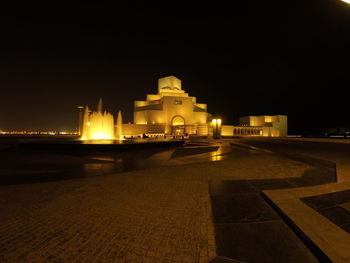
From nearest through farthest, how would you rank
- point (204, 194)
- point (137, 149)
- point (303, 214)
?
point (303, 214) → point (204, 194) → point (137, 149)

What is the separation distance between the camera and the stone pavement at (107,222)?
7.94 feet

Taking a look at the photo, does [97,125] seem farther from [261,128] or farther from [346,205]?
[261,128]

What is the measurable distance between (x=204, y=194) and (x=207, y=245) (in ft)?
6.51

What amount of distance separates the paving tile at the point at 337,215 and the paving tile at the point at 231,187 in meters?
1.57

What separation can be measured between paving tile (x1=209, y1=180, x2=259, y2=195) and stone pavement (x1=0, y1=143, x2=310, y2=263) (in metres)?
0.24

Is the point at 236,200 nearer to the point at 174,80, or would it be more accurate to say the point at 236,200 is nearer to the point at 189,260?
the point at 189,260

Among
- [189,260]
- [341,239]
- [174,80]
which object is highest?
[174,80]

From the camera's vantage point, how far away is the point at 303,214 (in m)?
3.22

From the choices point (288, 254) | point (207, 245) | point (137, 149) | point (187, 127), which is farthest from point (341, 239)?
point (187, 127)

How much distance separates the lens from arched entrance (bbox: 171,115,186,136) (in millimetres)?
44781

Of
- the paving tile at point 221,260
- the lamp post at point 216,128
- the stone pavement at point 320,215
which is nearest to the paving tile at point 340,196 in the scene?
the stone pavement at point 320,215

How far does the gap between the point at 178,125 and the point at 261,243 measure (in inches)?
1681

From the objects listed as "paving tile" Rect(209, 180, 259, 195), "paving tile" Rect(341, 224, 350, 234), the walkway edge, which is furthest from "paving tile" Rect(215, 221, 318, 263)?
"paving tile" Rect(209, 180, 259, 195)

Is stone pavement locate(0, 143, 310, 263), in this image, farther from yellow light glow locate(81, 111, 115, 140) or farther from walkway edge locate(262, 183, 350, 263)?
yellow light glow locate(81, 111, 115, 140)
